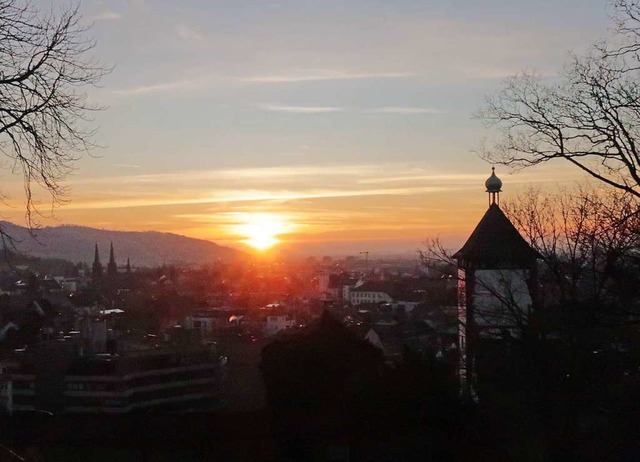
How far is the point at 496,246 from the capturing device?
1786 centimetres

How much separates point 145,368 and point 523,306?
6959 millimetres

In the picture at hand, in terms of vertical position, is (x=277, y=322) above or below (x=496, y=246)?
below

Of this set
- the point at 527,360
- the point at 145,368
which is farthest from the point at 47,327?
the point at 527,360

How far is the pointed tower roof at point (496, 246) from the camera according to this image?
15.1 m

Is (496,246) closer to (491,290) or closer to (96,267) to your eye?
(491,290)

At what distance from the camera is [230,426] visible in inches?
361

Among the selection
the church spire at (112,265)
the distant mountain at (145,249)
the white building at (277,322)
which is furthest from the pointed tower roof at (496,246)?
the church spire at (112,265)

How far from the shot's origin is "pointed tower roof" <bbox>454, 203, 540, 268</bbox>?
15.1 meters

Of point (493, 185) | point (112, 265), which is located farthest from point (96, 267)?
point (493, 185)

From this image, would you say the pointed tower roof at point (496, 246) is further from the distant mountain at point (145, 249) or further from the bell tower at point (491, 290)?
the distant mountain at point (145, 249)

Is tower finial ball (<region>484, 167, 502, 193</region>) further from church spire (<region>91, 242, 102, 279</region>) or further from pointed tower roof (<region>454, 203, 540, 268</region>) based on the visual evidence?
church spire (<region>91, 242, 102, 279</region>)

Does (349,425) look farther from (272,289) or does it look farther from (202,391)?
(272,289)

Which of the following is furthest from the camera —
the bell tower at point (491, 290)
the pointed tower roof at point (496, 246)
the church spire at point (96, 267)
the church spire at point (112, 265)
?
the church spire at point (112, 265)

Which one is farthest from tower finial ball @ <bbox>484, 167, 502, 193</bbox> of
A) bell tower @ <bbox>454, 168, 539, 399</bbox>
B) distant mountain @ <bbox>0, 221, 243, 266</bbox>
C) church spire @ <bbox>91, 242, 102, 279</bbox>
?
church spire @ <bbox>91, 242, 102, 279</bbox>
